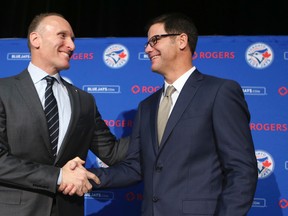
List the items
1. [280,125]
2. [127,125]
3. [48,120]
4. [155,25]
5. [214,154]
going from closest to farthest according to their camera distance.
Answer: [214,154] < [48,120] < [155,25] < [280,125] < [127,125]

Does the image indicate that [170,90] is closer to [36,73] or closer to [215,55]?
[36,73]

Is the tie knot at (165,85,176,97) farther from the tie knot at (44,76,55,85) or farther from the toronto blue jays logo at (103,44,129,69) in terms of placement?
the toronto blue jays logo at (103,44,129,69)

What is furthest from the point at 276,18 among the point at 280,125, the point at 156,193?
the point at 156,193

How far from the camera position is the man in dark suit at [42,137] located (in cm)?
182

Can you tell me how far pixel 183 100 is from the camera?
1.82 m

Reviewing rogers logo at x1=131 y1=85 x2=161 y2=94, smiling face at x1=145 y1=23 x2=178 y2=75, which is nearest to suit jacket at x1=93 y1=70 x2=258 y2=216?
smiling face at x1=145 y1=23 x2=178 y2=75

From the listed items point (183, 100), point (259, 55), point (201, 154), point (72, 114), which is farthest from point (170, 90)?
point (259, 55)

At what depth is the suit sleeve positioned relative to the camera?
5.09 feet

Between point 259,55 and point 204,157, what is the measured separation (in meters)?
1.31

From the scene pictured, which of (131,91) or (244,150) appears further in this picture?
(131,91)

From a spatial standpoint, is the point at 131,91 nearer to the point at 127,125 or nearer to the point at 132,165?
the point at 127,125

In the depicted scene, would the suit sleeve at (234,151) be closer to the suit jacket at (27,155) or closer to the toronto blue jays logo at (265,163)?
the suit jacket at (27,155)

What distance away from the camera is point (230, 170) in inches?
64.5

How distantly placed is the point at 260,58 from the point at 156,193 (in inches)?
57.8
